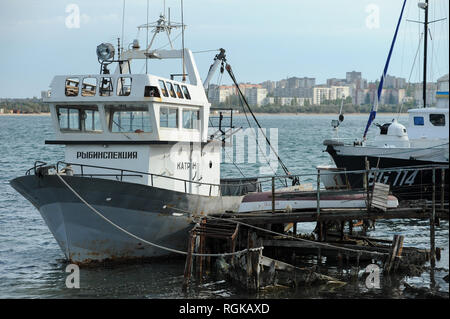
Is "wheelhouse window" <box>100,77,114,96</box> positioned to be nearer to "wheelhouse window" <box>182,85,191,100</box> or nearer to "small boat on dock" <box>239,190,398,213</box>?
"wheelhouse window" <box>182,85,191,100</box>

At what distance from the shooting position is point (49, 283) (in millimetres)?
20797

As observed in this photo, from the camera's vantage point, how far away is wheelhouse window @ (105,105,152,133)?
2184cm

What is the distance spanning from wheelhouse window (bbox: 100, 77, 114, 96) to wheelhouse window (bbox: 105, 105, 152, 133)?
43cm

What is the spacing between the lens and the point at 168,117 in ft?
73.4

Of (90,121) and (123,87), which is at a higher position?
(123,87)

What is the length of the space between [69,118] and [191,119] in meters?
3.93

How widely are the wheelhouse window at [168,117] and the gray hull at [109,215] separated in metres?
2.20

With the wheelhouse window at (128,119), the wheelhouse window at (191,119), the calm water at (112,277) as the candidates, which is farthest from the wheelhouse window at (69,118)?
the calm water at (112,277)

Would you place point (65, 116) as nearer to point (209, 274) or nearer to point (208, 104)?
point (208, 104)

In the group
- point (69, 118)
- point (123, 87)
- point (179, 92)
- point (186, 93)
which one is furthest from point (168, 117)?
point (69, 118)

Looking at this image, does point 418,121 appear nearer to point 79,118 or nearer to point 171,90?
point 171,90

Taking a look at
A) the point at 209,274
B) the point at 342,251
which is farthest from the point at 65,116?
the point at 342,251

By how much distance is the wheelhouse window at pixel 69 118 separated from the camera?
72.8ft

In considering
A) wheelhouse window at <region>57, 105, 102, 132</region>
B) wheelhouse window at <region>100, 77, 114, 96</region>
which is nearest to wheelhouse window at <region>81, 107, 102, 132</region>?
wheelhouse window at <region>57, 105, 102, 132</region>
